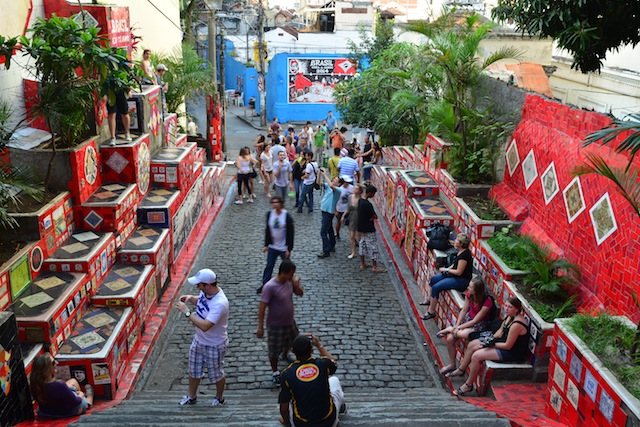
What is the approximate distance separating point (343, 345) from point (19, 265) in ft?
14.0

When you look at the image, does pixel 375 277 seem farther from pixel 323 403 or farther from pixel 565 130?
pixel 323 403

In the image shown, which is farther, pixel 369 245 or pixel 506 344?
pixel 369 245

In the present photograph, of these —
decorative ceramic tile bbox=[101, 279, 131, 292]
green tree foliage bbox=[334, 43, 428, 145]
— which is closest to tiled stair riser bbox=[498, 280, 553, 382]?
decorative ceramic tile bbox=[101, 279, 131, 292]

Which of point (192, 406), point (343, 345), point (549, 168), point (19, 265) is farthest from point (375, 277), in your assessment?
point (19, 265)

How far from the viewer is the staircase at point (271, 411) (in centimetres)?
569

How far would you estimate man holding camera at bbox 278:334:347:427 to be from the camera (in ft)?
17.5

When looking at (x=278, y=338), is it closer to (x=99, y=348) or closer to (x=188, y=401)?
(x=188, y=401)

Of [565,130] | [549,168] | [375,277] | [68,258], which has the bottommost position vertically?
[375,277]

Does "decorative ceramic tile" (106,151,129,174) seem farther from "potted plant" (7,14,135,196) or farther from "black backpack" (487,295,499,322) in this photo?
"black backpack" (487,295,499,322)

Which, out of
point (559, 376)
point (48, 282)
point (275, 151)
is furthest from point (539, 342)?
point (275, 151)

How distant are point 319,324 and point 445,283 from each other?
1965mm

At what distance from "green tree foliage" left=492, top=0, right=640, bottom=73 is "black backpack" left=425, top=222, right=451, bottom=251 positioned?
3.29 metres

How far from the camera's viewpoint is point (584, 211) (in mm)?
7867

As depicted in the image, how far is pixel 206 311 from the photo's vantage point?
6.66m
